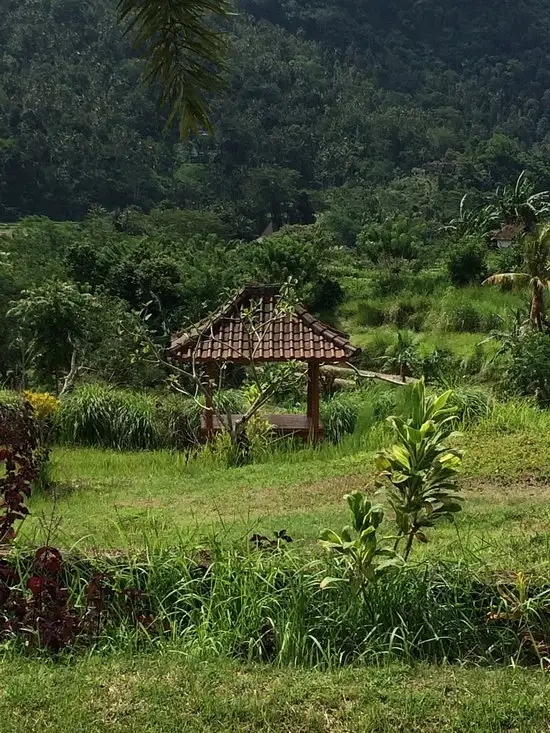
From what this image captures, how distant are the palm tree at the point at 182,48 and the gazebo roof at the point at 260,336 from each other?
8285 mm

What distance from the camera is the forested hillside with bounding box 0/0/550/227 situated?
57.9 m

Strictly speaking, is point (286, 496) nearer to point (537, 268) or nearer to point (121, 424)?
point (121, 424)

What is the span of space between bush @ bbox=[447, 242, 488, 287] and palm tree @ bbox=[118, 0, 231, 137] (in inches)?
975

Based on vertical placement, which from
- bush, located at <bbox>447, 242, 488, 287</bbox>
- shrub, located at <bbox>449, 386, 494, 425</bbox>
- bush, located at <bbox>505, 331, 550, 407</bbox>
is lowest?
shrub, located at <bbox>449, 386, 494, 425</bbox>

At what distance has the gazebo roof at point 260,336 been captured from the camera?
1131cm

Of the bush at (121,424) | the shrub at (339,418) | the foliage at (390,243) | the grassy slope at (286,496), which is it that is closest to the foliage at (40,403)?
the grassy slope at (286,496)

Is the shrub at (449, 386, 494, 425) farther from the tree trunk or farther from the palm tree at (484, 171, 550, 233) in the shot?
the palm tree at (484, 171, 550, 233)

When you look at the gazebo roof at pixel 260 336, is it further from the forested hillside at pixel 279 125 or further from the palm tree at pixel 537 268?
the forested hillside at pixel 279 125

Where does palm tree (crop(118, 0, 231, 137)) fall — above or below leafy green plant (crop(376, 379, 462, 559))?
above

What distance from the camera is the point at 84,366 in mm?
15039

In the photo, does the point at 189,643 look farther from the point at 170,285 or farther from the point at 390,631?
the point at 170,285

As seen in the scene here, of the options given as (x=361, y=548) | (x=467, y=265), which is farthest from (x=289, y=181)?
(x=361, y=548)

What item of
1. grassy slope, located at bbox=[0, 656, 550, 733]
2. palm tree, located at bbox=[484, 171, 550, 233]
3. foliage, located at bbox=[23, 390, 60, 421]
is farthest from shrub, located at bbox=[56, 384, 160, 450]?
palm tree, located at bbox=[484, 171, 550, 233]

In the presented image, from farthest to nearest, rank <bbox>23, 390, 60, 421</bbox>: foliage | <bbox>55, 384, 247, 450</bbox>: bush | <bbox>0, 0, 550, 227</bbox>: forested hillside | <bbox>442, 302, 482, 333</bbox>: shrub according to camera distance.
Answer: <bbox>0, 0, 550, 227</bbox>: forested hillside → <bbox>442, 302, 482, 333</bbox>: shrub → <bbox>55, 384, 247, 450</bbox>: bush → <bbox>23, 390, 60, 421</bbox>: foliage
